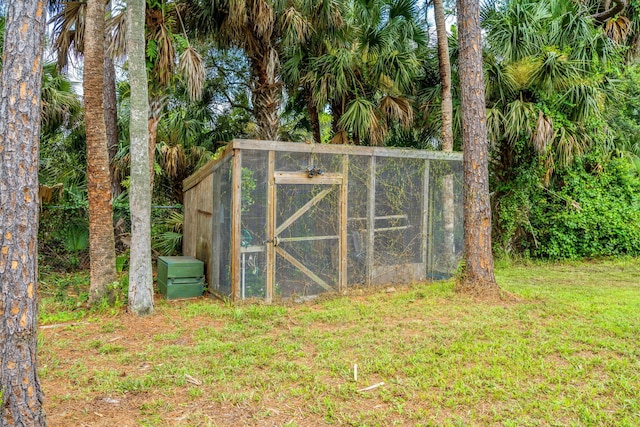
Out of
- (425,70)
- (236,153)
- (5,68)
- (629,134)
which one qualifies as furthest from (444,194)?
(629,134)

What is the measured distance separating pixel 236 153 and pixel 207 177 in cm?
119

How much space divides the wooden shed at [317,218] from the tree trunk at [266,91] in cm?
180

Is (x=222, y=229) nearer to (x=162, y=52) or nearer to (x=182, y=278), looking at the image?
(x=182, y=278)

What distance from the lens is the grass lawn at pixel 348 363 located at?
9.02 feet

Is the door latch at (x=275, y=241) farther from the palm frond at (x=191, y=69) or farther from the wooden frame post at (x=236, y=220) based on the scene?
the palm frond at (x=191, y=69)

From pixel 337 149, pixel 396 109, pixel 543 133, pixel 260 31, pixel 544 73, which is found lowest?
pixel 337 149

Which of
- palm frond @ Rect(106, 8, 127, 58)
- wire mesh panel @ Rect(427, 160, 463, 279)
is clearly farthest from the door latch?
Result: palm frond @ Rect(106, 8, 127, 58)

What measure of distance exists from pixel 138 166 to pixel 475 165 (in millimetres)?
4209

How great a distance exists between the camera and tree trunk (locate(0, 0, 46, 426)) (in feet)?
6.93

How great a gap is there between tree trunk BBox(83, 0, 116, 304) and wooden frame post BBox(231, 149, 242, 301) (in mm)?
1524

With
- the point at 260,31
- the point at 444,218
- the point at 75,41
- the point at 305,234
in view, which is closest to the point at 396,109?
the point at 444,218

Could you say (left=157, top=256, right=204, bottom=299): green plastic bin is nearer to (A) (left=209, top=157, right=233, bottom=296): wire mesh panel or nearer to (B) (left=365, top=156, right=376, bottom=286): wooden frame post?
(A) (left=209, top=157, right=233, bottom=296): wire mesh panel

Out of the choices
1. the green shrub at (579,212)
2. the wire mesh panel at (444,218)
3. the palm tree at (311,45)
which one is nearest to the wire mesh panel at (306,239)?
the wire mesh panel at (444,218)

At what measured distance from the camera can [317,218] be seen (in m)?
5.91
